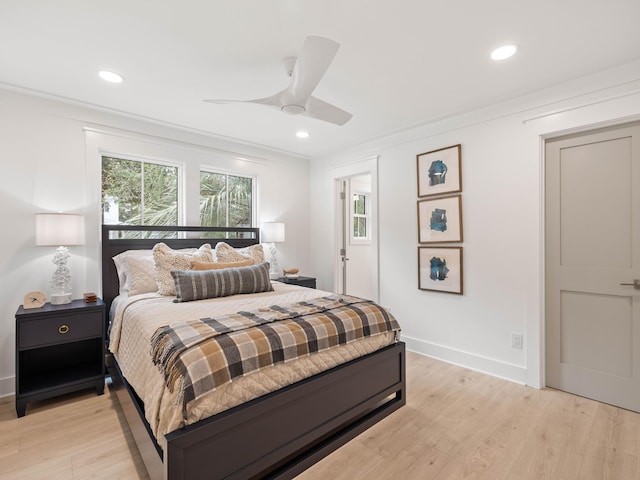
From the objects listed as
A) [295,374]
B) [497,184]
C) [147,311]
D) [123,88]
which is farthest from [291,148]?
[295,374]

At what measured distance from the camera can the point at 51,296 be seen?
265cm

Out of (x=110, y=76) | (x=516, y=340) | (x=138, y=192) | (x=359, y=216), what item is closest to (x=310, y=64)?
(x=110, y=76)

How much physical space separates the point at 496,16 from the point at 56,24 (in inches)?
99.3

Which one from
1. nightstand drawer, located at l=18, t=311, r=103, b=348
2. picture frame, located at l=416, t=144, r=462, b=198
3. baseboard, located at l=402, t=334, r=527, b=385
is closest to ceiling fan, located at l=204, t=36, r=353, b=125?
picture frame, located at l=416, t=144, r=462, b=198

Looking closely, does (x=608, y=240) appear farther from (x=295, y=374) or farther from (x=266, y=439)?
(x=266, y=439)

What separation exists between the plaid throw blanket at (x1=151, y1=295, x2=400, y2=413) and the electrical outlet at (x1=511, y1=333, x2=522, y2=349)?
133 cm

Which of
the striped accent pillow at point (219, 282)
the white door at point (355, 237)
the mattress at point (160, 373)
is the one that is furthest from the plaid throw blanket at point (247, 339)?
the white door at point (355, 237)

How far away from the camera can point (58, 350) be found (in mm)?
2789

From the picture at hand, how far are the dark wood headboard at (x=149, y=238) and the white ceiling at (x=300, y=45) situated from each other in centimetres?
118

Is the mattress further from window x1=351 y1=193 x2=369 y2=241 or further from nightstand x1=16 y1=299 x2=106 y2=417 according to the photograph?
window x1=351 y1=193 x2=369 y2=241

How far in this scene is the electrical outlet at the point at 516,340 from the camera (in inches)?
110

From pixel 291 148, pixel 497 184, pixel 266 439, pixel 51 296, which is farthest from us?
pixel 291 148

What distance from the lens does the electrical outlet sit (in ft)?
9.20

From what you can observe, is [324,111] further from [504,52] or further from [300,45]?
[504,52]
